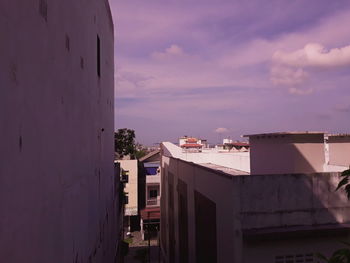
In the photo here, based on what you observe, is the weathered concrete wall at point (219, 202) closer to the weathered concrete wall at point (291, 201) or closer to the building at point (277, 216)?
the building at point (277, 216)

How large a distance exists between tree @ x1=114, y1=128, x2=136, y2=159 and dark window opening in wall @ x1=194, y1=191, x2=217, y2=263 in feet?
110

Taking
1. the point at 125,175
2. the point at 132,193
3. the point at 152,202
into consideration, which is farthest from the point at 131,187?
the point at 152,202

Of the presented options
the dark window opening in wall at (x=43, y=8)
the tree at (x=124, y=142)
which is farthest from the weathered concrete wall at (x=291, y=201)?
the tree at (x=124, y=142)

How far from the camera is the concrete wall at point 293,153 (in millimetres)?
11953

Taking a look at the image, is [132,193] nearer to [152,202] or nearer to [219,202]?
[152,202]

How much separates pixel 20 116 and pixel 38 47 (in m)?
1.14

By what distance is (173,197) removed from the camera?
20.0 metres

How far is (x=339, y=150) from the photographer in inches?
570

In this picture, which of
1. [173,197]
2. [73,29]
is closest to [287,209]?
[73,29]

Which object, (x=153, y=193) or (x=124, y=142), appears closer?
(x=153, y=193)

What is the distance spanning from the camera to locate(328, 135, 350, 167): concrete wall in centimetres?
1399

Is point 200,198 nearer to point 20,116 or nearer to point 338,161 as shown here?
point 338,161

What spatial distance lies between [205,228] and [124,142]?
35.7 meters

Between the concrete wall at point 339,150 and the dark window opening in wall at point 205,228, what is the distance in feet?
25.1
